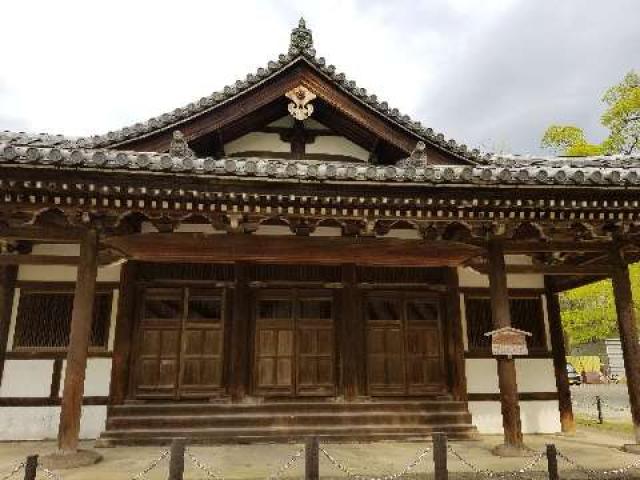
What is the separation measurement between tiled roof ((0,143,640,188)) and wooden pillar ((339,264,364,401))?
3157 millimetres

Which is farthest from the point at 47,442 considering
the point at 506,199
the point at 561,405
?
the point at 561,405

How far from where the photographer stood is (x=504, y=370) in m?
7.88

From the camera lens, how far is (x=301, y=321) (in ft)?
31.7

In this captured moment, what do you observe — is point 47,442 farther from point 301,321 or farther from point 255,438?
point 301,321

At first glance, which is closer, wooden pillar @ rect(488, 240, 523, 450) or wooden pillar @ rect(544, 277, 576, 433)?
wooden pillar @ rect(488, 240, 523, 450)

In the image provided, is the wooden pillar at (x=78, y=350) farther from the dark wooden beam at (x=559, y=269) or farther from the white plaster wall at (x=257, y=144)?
the dark wooden beam at (x=559, y=269)

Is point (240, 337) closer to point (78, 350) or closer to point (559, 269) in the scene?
point (78, 350)

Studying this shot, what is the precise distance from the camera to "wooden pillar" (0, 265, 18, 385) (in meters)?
9.09

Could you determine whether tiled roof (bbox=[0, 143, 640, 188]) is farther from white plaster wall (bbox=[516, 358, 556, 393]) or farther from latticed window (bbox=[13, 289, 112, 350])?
white plaster wall (bbox=[516, 358, 556, 393])

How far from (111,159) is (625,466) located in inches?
357

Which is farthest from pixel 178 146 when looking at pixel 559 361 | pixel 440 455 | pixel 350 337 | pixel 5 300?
pixel 559 361

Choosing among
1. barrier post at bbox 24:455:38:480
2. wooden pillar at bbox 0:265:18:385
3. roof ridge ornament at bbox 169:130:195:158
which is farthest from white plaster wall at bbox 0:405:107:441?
roof ridge ornament at bbox 169:130:195:158

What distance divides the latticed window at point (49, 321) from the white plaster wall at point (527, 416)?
314 inches

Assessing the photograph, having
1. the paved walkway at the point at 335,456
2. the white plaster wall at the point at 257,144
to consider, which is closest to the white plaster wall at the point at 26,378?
the paved walkway at the point at 335,456
